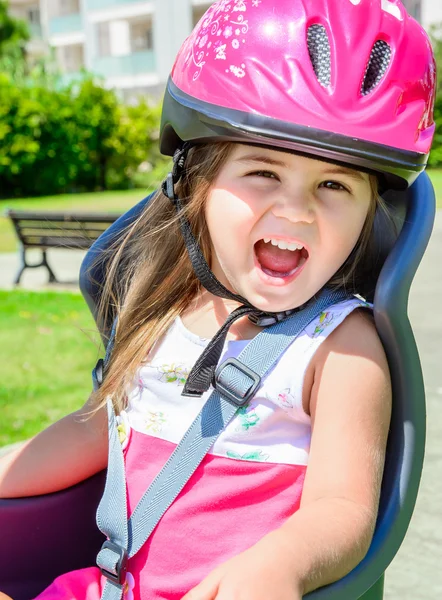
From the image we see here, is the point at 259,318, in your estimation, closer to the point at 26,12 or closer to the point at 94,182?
the point at 94,182

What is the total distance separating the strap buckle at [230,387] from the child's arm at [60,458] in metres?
0.42

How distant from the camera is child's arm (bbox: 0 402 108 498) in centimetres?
188

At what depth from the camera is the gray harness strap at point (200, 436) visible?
1567 millimetres

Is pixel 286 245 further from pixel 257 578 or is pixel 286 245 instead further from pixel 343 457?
pixel 257 578

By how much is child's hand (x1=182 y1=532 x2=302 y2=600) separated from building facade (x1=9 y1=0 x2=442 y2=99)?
31226mm

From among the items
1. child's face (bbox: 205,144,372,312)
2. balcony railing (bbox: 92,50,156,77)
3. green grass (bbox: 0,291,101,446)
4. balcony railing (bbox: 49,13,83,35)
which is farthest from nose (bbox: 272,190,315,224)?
balcony railing (bbox: 49,13,83,35)

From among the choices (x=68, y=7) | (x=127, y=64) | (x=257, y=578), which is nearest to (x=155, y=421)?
(x=257, y=578)

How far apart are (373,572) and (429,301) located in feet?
15.8

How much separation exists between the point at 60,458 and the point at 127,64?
34397 mm

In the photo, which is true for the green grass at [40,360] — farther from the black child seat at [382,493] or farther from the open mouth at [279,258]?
the open mouth at [279,258]

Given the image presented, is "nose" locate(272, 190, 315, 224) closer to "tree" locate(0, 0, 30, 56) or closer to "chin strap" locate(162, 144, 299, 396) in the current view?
"chin strap" locate(162, 144, 299, 396)

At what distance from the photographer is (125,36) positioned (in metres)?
35.9

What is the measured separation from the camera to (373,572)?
Result: 4.60ft

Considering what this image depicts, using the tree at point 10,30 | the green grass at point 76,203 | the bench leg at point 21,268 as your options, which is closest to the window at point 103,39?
Result: the tree at point 10,30
